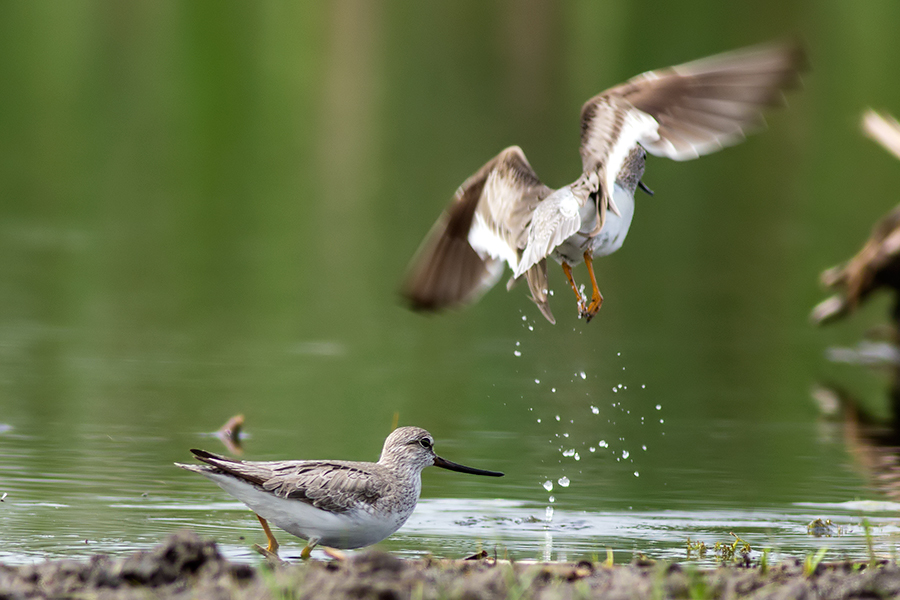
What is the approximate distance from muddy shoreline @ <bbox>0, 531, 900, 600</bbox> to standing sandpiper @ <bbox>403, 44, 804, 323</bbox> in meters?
1.61

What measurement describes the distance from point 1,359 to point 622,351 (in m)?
6.61

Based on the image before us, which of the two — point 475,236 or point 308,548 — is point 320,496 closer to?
point 308,548

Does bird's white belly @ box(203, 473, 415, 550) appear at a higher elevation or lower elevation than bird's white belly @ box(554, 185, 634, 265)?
lower

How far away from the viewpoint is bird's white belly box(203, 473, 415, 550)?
7.44 metres

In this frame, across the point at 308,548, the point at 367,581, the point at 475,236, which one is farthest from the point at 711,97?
the point at 367,581

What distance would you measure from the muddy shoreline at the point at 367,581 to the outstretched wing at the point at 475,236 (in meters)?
2.23

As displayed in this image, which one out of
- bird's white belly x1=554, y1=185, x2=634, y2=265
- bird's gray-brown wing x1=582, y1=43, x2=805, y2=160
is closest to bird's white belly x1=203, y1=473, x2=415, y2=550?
bird's white belly x1=554, y1=185, x2=634, y2=265

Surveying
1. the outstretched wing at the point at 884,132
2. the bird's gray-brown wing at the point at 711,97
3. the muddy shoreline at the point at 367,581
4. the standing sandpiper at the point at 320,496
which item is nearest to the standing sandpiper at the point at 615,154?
the bird's gray-brown wing at the point at 711,97

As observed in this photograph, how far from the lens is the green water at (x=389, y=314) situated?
9328 mm

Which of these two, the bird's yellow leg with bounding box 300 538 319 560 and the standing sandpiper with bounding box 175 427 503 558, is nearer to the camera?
the standing sandpiper with bounding box 175 427 503 558

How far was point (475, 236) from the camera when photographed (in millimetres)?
8305

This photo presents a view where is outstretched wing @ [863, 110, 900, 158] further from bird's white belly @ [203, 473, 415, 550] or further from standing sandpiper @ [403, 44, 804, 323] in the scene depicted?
bird's white belly @ [203, 473, 415, 550]

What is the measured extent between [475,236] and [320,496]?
1.79 m

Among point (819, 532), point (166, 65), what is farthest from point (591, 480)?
point (166, 65)
